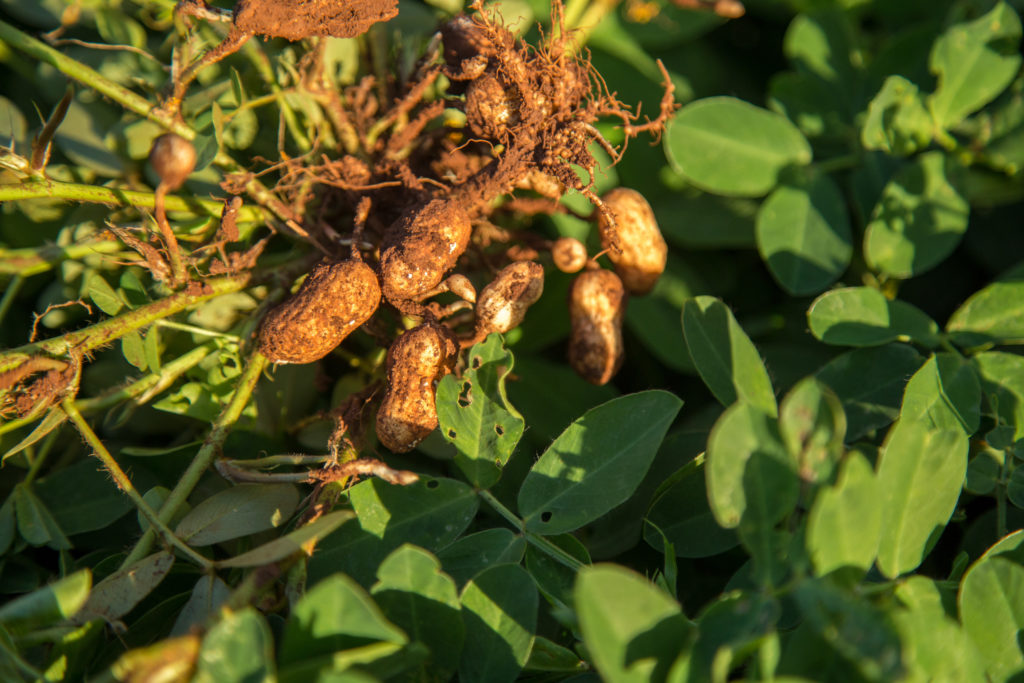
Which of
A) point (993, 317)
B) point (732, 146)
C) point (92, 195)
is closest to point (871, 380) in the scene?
point (993, 317)

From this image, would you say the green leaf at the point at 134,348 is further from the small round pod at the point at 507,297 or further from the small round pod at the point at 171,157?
the small round pod at the point at 507,297

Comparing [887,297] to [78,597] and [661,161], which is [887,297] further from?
[78,597]

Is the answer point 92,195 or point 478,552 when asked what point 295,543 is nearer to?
point 478,552

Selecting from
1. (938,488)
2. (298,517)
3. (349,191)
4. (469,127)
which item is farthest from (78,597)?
(938,488)

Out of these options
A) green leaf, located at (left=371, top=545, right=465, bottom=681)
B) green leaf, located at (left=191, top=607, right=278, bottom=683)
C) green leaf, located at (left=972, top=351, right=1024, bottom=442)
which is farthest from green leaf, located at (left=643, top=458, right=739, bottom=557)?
green leaf, located at (left=191, top=607, right=278, bottom=683)

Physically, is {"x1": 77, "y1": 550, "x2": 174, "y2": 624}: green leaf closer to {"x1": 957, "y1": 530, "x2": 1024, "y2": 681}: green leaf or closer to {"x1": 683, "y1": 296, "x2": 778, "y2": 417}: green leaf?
{"x1": 683, "y1": 296, "x2": 778, "y2": 417}: green leaf

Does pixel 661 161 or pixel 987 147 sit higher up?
pixel 987 147
